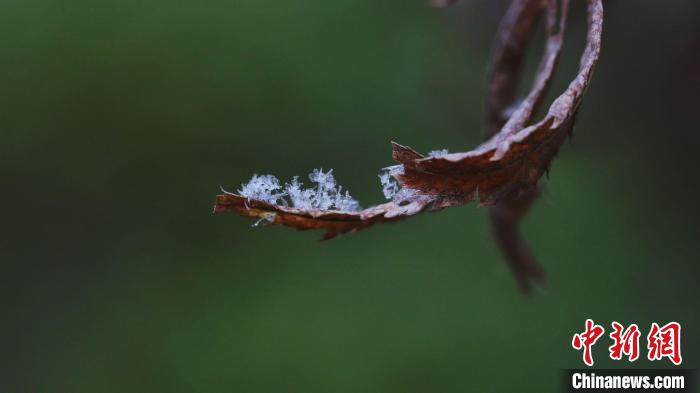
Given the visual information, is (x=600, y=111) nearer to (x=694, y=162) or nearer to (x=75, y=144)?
(x=694, y=162)

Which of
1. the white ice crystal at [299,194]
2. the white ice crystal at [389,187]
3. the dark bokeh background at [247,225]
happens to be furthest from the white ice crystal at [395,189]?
the dark bokeh background at [247,225]

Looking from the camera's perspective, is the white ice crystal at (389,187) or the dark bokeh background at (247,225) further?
the dark bokeh background at (247,225)

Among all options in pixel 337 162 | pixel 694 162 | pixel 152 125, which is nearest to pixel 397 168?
pixel 694 162

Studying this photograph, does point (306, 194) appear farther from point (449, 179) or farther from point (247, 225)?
point (247, 225)

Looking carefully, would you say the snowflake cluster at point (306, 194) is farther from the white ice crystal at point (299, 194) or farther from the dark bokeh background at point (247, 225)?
the dark bokeh background at point (247, 225)

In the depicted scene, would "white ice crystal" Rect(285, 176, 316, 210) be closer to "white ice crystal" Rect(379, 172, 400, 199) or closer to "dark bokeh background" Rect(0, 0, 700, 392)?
"white ice crystal" Rect(379, 172, 400, 199)

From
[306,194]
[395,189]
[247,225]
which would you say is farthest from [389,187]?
[247,225]

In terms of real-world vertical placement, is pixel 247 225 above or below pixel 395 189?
above

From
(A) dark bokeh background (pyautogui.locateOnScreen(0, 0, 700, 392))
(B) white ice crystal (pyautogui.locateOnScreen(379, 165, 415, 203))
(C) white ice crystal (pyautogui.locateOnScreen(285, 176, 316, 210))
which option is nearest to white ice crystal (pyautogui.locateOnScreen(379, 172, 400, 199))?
(B) white ice crystal (pyautogui.locateOnScreen(379, 165, 415, 203))
